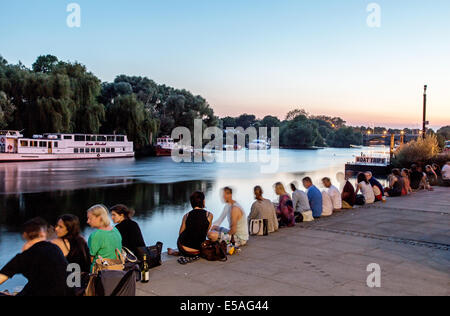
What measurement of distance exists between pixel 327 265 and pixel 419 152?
3394 cm

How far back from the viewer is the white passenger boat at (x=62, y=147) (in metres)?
56.8

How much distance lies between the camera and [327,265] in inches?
310

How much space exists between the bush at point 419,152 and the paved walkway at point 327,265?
89.6 feet

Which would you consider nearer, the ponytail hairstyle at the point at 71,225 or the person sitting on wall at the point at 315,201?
the ponytail hairstyle at the point at 71,225

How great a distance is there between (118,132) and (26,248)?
70.0m

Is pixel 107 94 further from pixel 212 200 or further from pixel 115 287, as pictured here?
pixel 115 287

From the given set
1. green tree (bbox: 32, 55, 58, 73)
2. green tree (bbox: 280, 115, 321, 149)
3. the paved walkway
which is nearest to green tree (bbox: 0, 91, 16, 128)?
green tree (bbox: 32, 55, 58, 73)

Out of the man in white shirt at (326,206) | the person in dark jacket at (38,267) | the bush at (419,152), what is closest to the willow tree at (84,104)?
the bush at (419,152)

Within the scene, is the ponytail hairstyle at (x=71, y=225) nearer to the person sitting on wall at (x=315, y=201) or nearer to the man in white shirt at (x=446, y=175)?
the person sitting on wall at (x=315, y=201)

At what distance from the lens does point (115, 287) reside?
18.3 ft

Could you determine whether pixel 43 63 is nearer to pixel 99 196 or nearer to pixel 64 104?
pixel 64 104

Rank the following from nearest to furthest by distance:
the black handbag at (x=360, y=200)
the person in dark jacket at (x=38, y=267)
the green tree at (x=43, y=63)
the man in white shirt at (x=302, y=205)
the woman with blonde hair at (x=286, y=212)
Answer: the person in dark jacket at (x=38, y=267) → the woman with blonde hair at (x=286, y=212) → the man in white shirt at (x=302, y=205) → the black handbag at (x=360, y=200) → the green tree at (x=43, y=63)

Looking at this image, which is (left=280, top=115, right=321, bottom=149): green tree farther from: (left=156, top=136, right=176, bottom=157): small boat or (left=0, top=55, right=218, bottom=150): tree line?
(left=0, top=55, right=218, bottom=150): tree line
